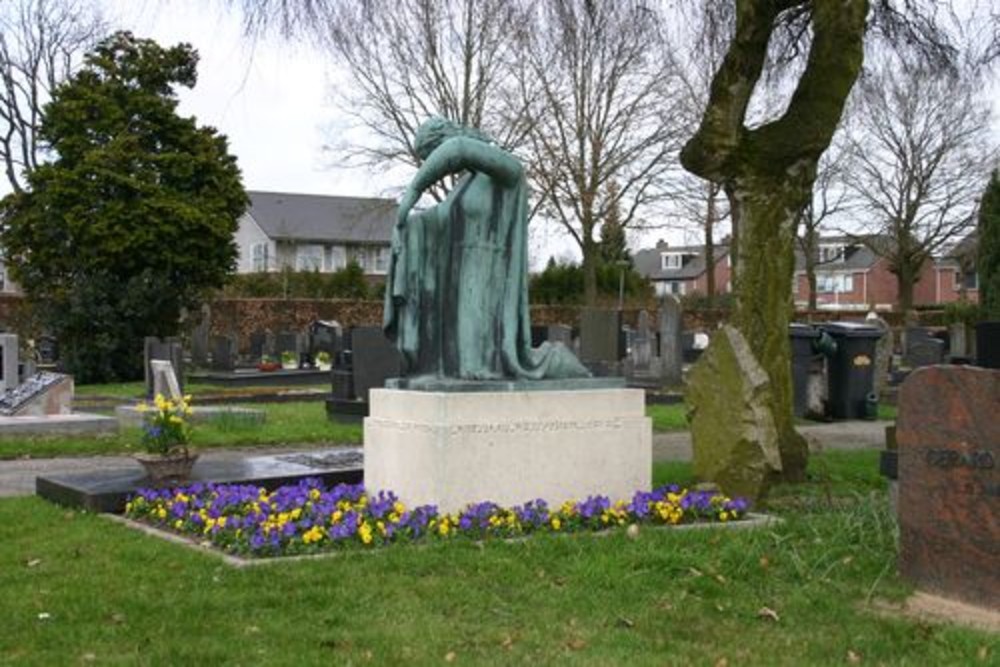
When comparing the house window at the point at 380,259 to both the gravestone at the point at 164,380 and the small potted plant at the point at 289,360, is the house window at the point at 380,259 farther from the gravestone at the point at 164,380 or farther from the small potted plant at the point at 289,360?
the gravestone at the point at 164,380

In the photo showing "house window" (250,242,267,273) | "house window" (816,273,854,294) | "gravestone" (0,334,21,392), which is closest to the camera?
"gravestone" (0,334,21,392)

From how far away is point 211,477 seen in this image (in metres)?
9.79

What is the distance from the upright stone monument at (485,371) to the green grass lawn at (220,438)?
605 cm

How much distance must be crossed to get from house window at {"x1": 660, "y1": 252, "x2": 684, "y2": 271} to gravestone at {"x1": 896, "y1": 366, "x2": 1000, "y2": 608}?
3590 inches

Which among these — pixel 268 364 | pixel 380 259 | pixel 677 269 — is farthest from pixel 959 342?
pixel 677 269

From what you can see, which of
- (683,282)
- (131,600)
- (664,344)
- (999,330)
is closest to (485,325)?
(131,600)

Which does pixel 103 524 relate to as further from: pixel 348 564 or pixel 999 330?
pixel 999 330

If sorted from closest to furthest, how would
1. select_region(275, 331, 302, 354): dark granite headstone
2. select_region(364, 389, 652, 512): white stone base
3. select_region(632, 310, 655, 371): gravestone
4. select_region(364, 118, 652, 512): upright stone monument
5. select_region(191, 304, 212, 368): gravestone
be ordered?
select_region(364, 389, 652, 512): white stone base → select_region(364, 118, 652, 512): upright stone monument → select_region(632, 310, 655, 371): gravestone → select_region(191, 304, 212, 368): gravestone → select_region(275, 331, 302, 354): dark granite headstone

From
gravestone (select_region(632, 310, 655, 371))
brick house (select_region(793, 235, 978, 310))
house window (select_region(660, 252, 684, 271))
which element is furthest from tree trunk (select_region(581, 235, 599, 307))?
house window (select_region(660, 252, 684, 271))

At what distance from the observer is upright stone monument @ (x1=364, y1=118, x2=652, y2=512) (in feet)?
26.8

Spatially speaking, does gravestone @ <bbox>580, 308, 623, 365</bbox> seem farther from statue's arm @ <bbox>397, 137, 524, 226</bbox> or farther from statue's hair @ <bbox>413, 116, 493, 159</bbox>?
statue's arm @ <bbox>397, 137, 524, 226</bbox>

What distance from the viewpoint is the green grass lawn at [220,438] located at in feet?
45.7

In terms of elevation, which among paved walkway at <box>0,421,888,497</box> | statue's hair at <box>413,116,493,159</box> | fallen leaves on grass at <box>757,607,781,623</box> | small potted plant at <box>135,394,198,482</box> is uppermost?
statue's hair at <box>413,116,493,159</box>

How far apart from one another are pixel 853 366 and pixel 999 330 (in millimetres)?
6335
